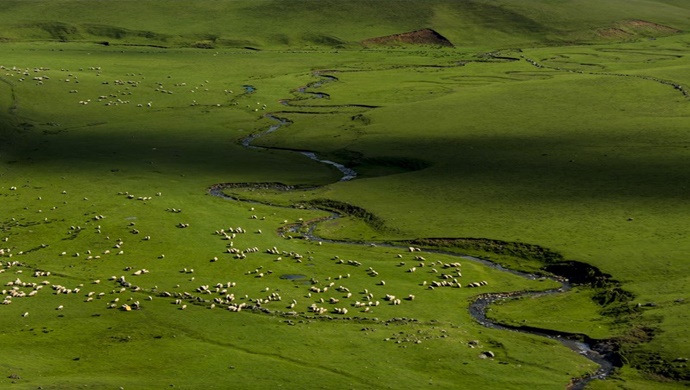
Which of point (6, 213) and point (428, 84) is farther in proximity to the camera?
point (428, 84)

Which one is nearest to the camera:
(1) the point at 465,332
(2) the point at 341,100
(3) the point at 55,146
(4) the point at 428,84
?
(1) the point at 465,332

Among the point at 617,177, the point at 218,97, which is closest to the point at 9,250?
the point at 617,177

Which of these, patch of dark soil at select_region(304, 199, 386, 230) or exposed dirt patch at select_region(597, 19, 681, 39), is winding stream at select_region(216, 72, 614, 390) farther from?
exposed dirt patch at select_region(597, 19, 681, 39)

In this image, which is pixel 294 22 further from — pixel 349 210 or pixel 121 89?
pixel 349 210

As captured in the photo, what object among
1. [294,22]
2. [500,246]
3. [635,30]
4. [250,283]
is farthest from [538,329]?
[635,30]

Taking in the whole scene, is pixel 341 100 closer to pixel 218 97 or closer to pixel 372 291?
pixel 218 97
